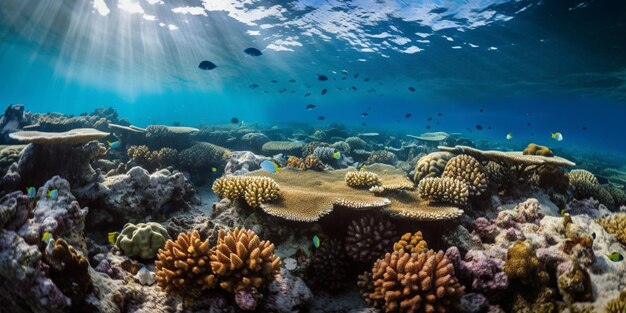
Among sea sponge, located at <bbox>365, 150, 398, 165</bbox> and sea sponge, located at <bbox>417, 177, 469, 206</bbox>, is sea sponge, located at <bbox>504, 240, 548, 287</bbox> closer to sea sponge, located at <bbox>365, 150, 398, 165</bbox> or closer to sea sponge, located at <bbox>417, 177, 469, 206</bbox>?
sea sponge, located at <bbox>417, 177, 469, 206</bbox>

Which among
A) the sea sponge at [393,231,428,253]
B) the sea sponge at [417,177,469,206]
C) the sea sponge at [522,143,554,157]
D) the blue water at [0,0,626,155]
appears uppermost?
the blue water at [0,0,626,155]

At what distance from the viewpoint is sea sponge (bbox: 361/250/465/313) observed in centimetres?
399

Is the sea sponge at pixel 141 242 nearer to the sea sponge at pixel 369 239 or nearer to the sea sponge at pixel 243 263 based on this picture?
the sea sponge at pixel 243 263

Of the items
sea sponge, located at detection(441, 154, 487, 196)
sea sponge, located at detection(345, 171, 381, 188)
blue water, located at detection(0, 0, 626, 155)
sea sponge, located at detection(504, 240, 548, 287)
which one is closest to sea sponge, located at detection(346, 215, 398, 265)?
sea sponge, located at detection(345, 171, 381, 188)

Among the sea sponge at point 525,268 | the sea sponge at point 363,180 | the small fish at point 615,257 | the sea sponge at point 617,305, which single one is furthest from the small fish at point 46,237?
the small fish at point 615,257

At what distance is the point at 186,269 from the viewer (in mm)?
3879

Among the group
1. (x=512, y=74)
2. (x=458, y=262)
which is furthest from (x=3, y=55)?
(x=512, y=74)

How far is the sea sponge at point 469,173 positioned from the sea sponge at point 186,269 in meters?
5.51

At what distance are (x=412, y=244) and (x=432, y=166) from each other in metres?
3.51

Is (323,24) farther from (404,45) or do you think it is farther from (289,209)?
(289,209)

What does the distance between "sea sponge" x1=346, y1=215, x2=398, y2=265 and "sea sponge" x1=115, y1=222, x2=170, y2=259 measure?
3.23 meters

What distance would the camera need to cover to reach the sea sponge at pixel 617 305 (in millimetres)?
3713

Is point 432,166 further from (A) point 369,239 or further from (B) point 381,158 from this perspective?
(B) point 381,158

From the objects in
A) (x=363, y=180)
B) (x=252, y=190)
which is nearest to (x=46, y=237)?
(x=252, y=190)
